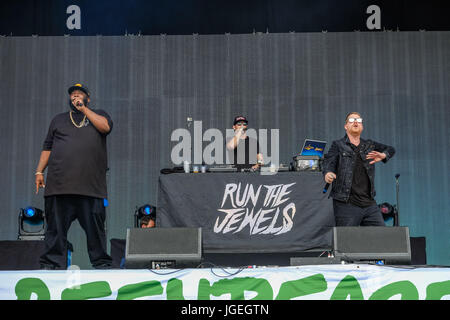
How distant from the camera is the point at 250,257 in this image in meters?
6.89

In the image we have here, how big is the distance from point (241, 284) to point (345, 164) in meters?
1.95

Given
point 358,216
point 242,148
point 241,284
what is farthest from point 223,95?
point 241,284

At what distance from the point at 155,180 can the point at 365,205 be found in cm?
423

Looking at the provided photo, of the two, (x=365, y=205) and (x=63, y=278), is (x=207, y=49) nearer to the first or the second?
(x=365, y=205)

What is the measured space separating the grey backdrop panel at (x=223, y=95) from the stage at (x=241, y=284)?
478 centimetres

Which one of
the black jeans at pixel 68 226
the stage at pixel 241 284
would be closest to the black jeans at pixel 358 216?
the stage at pixel 241 284

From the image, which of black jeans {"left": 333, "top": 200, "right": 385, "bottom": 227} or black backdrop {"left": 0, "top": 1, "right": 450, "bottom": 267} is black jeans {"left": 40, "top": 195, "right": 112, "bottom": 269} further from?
black backdrop {"left": 0, "top": 1, "right": 450, "bottom": 267}

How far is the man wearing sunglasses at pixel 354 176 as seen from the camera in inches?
207

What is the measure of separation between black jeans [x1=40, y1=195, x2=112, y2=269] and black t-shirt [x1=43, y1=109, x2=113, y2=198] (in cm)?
9

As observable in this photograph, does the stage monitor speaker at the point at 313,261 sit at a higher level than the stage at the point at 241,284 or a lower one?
higher

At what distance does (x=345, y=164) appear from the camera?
541 cm

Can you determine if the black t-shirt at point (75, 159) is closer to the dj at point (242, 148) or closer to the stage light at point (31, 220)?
the dj at point (242, 148)
